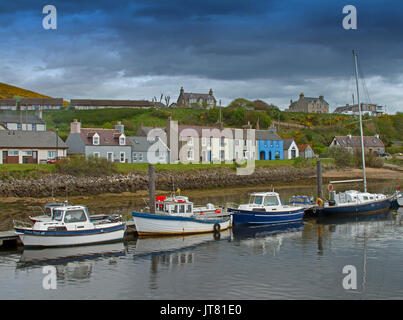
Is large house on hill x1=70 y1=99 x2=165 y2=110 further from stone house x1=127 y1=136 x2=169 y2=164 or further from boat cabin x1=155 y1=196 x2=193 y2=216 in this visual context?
boat cabin x1=155 y1=196 x2=193 y2=216

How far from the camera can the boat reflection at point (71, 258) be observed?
2177 centimetres

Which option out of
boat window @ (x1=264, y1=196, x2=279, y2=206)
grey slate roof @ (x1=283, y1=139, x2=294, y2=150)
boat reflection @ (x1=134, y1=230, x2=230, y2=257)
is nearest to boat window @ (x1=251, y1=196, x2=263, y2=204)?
boat window @ (x1=264, y1=196, x2=279, y2=206)

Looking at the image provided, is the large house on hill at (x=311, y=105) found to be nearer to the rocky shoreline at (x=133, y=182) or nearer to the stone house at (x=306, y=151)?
the stone house at (x=306, y=151)

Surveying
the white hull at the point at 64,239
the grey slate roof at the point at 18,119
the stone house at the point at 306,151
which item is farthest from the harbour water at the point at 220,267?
the grey slate roof at the point at 18,119

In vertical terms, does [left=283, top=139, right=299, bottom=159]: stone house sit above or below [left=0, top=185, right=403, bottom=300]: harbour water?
above

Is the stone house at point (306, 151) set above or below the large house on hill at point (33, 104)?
below

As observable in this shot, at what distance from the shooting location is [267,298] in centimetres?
1783

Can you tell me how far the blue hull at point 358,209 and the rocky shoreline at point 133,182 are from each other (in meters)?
15.0

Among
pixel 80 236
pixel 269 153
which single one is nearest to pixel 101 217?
pixel 80 236

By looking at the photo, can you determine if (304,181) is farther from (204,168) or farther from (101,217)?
(101,217)

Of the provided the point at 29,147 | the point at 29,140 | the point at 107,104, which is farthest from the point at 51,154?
the point at 107,104

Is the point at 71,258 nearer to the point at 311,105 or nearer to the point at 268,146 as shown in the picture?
the point at 268,146

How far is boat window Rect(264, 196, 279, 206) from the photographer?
115 feet
